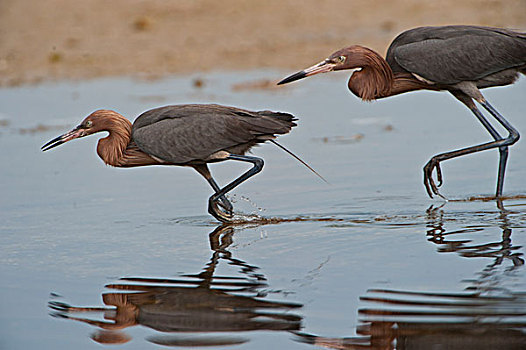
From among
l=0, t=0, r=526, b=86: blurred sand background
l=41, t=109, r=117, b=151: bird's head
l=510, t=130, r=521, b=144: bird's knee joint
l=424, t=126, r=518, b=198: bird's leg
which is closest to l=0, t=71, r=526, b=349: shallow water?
l=424, t=126, r=518, b=198: bird's leg

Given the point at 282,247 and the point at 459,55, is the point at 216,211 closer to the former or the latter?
the point at 282,247

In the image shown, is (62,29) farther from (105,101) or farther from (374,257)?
(374,257)

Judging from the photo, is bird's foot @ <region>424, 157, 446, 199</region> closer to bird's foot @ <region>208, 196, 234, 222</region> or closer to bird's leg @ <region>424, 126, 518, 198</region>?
bird's leg @ <region>424, 126, 518, 198</region>

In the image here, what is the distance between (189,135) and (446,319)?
3.33 meters

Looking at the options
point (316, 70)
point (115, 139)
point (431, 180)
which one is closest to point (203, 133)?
point (115, 139)

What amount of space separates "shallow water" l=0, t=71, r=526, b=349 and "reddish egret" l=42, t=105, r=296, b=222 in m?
0.49

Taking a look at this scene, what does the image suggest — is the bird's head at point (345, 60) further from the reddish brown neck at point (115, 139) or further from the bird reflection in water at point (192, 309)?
the bird reflection in water at point (192, 309)

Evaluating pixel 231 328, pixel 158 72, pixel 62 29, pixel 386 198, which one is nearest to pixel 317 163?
pixel 386 198

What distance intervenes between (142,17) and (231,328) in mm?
14103

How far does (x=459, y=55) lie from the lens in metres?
8.03

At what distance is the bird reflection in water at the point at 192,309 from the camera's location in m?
4.90

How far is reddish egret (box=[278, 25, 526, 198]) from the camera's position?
26.2ft

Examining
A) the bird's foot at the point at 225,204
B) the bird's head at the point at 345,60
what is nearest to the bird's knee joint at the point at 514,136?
the bird's head at the point at 345,60

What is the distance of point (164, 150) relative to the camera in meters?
7.53
